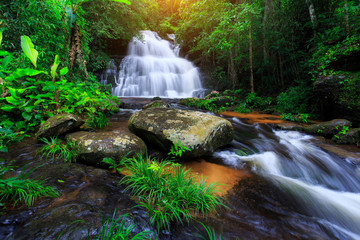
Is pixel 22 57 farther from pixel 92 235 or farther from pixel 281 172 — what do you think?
pixel 281 172

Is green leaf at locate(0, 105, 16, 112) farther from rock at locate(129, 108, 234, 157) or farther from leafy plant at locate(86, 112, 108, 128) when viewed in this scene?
rock at locate(129, 108, 234, 157)

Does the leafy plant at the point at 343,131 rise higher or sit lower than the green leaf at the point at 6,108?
lower

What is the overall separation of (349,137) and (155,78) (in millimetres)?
12632

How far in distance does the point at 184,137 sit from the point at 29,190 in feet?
6.29

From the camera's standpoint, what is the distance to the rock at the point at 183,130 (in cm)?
260

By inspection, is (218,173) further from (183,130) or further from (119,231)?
(119,231)

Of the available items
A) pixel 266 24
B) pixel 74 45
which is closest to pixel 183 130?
pixel 74 45

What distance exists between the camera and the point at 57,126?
262 centimetres

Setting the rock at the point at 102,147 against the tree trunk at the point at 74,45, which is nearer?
the rock at the point at 102,147

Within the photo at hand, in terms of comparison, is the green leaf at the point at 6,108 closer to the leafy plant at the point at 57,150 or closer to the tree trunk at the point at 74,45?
the leafy plant at the point at 57,150

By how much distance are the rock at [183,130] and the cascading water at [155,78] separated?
10028mm

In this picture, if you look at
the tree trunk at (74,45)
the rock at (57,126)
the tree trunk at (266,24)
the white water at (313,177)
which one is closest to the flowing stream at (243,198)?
the white water at (313,177)

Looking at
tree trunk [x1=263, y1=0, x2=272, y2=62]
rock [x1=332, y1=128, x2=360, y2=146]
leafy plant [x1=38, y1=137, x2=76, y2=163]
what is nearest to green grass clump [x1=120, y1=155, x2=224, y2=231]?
leafy plant [x1=38, y1=137, x2=76, y2=163]

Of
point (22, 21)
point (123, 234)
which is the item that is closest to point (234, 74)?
point (22, 21)
